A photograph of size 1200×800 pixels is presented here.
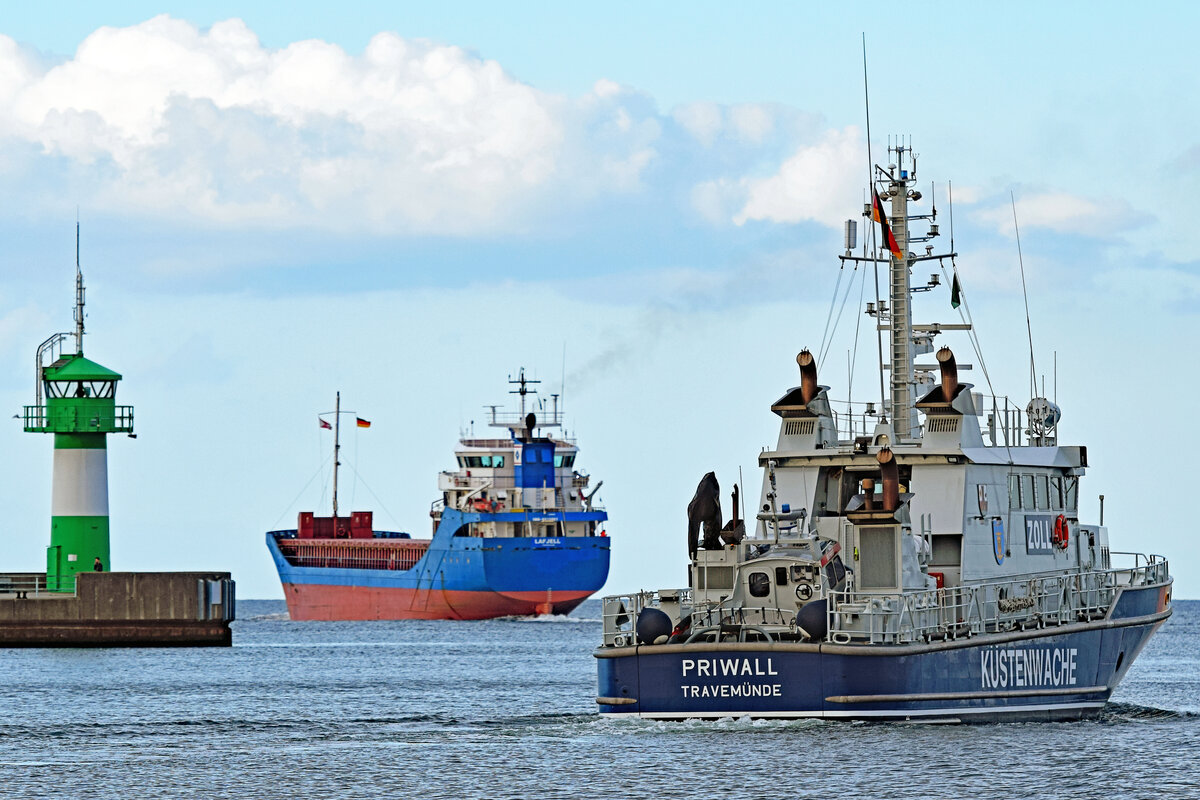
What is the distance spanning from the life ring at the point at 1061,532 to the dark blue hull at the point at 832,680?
3.95m

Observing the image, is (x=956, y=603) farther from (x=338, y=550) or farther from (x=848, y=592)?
(x=338, y=550)

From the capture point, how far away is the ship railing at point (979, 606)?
27.6m

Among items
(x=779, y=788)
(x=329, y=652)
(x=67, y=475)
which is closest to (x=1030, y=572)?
(x=779, y=788)

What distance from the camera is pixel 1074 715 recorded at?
31625mm

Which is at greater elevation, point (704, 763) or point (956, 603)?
point (956, 603)

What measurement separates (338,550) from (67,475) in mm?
39592

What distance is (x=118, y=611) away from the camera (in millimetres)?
53812

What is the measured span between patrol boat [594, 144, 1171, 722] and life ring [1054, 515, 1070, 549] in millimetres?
49

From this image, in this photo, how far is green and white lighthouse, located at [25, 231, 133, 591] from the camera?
5628cm

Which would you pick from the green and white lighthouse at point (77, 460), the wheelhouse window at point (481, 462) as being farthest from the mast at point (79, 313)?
the wheelhouse window at point (481, 462)

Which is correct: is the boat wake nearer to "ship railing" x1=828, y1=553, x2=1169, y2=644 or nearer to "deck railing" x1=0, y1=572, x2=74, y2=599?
"ship railing" x1=828, y1=553, x2=1169, y2=644

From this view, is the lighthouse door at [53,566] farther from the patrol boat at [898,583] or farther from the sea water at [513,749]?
the patrol boat at [898,583]

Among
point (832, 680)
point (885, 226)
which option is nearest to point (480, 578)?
point (885, 226)

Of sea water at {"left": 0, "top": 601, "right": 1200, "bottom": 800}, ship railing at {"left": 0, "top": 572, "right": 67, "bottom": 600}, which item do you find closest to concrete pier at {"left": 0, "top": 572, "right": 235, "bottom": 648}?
ship railing at {"left": 0, "top": 572, "right": 67, "bottom": 600}
